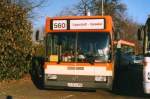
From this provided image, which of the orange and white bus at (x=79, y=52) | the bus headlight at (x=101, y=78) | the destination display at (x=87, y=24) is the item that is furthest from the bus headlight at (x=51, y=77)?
the destination display at (x=87, y=24)

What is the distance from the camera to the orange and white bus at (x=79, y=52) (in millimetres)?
18234

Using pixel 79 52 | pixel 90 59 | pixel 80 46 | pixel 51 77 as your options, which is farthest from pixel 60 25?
pixel 51 77

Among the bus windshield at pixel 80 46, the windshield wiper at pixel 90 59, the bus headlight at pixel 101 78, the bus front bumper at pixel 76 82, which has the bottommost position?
the bus front bumper at pixel 76 82

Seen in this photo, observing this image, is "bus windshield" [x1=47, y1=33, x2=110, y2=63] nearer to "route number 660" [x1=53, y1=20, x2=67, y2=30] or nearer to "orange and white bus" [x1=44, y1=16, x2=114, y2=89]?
"orange and white bus" [x1=44, y1=16, x2=114, y2=89]

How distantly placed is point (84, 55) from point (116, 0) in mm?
50318

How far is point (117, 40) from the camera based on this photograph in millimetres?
20297

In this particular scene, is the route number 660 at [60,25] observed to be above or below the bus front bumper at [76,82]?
above

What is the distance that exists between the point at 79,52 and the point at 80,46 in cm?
27

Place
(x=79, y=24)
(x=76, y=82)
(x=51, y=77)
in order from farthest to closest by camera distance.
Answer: (x=79, y=24) < (x=51, y=77) < (x=76, y=82)

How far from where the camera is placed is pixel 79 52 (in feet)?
60.9

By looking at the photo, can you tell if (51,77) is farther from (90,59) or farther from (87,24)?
(87,24)

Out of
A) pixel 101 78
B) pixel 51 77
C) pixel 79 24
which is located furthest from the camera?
pixel 79 24

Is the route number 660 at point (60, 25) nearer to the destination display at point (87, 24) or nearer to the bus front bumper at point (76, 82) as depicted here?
the destination display at point (87, 24)

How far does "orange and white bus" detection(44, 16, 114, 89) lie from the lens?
1823 cm
